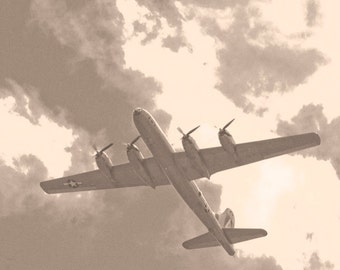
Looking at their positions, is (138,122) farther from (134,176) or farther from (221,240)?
(221,240)

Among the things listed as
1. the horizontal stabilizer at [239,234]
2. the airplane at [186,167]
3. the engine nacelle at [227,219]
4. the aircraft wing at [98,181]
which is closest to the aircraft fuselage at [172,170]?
the airplane at [186,167]

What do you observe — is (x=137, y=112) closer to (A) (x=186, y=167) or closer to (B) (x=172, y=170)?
(B) (x=172, y=170)

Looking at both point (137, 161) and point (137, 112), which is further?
point (137, 161)

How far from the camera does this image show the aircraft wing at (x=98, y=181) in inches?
1955

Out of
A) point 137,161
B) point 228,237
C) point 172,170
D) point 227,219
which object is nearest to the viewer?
point 172,170

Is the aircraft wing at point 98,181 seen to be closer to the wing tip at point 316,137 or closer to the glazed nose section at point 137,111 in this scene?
the glazed nose section at point 137,111

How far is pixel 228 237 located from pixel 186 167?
10321 millimetres

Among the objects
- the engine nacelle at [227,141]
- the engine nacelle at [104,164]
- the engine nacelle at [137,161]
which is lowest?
the engine nacelle at [227,141]

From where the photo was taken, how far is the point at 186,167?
4469 cm

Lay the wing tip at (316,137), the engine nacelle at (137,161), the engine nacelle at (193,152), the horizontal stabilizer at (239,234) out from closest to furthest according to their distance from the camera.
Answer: the wing tip at (316,137)
the engine nacelle at (193,152)
the engine nacelle at (137,161)
the horizontal stabilizer at (239,234)

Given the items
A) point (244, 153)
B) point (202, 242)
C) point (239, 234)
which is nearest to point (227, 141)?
point (244, 153)

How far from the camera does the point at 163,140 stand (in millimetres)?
43219

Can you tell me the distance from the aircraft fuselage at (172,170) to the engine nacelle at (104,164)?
6.53 metres

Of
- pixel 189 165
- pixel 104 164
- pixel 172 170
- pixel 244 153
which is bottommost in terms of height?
pixel 244 153
